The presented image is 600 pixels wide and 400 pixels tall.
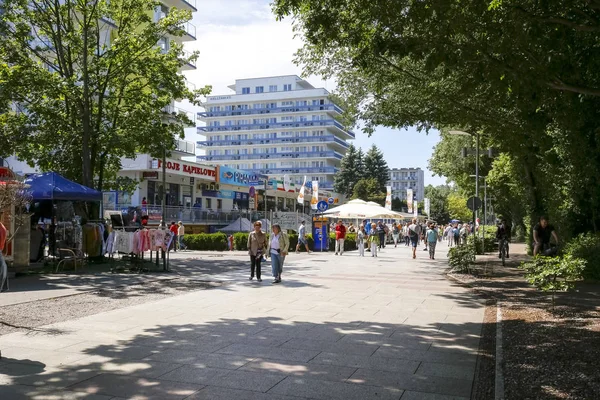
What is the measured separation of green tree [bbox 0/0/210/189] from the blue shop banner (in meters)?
22.6

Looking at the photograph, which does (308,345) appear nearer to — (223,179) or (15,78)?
(15,78)

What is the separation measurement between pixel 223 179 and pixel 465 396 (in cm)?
4163

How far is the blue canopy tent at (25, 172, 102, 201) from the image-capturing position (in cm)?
1700

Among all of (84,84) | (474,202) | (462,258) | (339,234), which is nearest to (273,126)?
(339,234)

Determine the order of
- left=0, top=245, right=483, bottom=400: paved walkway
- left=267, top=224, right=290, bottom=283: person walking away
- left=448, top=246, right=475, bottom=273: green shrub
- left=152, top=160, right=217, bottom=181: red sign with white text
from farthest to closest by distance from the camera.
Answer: left=152, top=160, right=217, bottom=181: red sign with white text < left=448, top=246, right=475, bottom=273: green shrub < left=267, top=224, right=290, bottom=283: person walking away < left=0, top=245, right=483, bottom=400: paved walkway

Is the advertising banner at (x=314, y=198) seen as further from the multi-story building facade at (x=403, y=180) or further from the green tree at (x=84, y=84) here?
the multi-story building facade at (x=403, y=180)

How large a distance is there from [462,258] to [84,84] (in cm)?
1455

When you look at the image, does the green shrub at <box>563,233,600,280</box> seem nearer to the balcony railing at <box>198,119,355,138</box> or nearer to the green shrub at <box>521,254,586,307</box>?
the green shrub at <box>521,254,586,307</box>

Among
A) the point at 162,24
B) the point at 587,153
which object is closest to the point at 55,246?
the point at 162,24

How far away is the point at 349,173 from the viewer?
86.2 metres

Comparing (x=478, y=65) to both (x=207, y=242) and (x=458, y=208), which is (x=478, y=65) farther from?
(x=458, y=208)

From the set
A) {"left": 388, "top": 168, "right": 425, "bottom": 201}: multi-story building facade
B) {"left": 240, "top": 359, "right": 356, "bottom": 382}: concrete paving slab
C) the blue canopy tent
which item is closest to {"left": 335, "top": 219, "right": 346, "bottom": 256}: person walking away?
the blue canopy tent

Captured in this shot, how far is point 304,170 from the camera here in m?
111

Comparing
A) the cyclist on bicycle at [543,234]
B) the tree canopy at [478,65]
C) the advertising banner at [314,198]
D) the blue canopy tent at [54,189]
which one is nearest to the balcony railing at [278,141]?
the advertising banner at [314,198]
